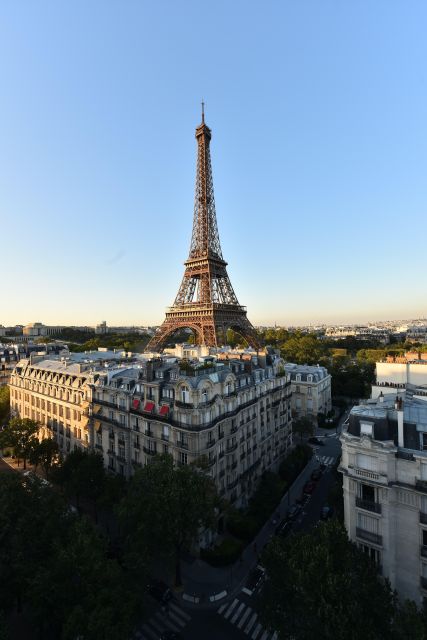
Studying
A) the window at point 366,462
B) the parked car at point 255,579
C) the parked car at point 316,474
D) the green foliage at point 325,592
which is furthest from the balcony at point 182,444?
the parked car at point 316,474

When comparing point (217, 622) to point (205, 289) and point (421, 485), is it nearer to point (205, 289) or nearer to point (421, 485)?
point (421, 485)

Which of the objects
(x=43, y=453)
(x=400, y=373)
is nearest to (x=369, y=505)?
(x=400, y=373)

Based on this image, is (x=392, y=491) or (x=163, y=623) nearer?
(x=392, y=491)

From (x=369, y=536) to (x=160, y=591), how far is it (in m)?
17.2

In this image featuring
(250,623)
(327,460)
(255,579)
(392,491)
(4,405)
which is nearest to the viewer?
(392,491)

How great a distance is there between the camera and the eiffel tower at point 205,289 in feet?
278

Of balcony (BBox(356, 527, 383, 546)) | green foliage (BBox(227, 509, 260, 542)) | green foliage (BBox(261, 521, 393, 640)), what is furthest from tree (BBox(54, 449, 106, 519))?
balcony (BBox(356, 527, 383, 546))

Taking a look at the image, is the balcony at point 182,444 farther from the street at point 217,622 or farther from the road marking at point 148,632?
the road marking at point 148,632

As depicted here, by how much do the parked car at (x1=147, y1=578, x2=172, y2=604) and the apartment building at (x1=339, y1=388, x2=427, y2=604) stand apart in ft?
50.3

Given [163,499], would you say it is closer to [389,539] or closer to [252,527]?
[252,527]

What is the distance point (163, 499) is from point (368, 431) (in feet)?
52.6

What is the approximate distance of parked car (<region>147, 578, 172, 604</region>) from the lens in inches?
1070

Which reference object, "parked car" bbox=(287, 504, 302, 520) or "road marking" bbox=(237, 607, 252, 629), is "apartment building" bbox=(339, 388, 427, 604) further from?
"parked car" bbox=(287, 504, 302, 520)

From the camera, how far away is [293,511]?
3944cm
